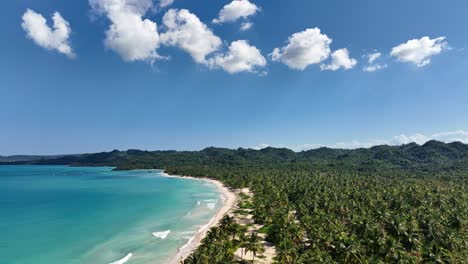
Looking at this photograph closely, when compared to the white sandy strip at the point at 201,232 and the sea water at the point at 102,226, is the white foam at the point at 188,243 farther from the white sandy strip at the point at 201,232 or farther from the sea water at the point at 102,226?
the sea water at the point at 102,226

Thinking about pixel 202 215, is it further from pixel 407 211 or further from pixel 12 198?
pixel 12 198

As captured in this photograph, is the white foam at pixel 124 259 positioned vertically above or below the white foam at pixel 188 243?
below

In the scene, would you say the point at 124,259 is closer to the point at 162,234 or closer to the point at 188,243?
the point at 188,243

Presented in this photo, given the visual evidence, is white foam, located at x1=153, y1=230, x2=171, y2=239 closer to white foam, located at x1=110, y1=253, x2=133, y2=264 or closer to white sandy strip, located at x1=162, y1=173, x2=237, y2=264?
white sandy strip, located at x1=162, y1=173, x2=237, y2=264

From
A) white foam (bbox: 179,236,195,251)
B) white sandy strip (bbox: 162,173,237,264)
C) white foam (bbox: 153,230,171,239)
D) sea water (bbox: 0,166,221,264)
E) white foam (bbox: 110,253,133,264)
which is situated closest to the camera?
white foam (bbox: 110,253,133,264)

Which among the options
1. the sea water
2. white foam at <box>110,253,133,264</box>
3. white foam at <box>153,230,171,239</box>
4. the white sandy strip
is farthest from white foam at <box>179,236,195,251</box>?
white foam at <box>110,253,133,264</box>

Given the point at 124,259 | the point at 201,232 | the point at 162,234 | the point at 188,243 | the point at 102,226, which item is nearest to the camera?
the point at 124,259

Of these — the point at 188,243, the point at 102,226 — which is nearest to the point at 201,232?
the point at 188,243

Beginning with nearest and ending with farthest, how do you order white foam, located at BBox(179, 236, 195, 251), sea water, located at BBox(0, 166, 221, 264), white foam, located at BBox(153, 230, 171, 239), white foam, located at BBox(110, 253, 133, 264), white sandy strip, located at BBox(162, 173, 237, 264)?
white foam, located at BBox(110, 253, 133, 264), white sandy strip, located at BBox(162, 173, 237, 264), sea water, located at BBox(0, 166, 221, 264), white foam, located at BBox(179, 236, 195, 251), white foam, located at BBox(153, 230, 171, 239)

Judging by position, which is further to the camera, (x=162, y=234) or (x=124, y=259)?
(x=162, y=234)

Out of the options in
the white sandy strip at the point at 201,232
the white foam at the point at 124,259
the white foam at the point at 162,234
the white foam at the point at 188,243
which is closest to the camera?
the white foam at the point at 124,259

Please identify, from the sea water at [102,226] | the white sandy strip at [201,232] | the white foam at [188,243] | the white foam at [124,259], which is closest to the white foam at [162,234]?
the sea water at [102,226]
